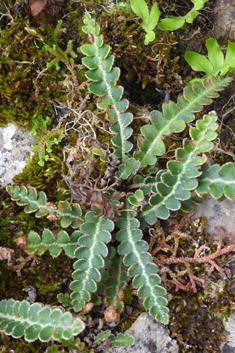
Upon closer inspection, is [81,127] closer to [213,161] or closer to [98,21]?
[98,21]

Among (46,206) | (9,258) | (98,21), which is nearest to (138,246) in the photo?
(46,206)

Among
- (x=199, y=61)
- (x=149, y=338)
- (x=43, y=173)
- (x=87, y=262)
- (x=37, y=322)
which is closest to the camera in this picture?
(x=37, y=322)

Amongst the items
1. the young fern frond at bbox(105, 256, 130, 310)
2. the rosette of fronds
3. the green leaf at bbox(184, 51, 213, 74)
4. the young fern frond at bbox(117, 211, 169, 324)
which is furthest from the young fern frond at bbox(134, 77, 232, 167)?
the young fern frond at bbox(105, 256, 130, 310)

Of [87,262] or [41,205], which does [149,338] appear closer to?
[87,262]

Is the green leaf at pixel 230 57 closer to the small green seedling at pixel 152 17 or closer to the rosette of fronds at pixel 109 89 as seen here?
the small green seedling at pixel 152 17

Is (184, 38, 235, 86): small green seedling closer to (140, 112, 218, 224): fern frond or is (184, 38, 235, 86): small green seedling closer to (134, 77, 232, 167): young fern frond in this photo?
(134, 77, 232, 167): young fern frond

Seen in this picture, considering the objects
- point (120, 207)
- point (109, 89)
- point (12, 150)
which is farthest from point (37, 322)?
point (109, 89)
